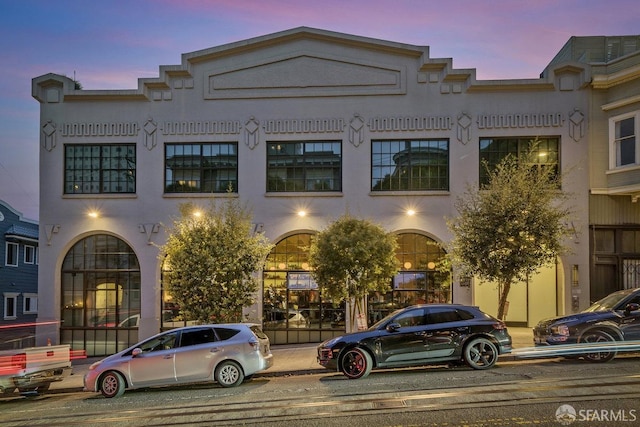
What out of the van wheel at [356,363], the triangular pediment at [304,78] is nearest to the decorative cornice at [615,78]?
the triangular pediment at [304,78]

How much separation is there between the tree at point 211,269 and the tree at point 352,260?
200 cm

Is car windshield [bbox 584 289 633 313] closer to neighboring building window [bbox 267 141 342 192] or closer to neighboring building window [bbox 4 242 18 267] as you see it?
neighboring building window [bbox 267 141 342 192]

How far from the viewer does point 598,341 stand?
12781mm

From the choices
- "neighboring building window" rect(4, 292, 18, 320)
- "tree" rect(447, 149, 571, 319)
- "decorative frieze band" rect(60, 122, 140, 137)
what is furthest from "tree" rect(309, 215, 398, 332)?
"neighboring building window" rect(4, 292, 18, 320)

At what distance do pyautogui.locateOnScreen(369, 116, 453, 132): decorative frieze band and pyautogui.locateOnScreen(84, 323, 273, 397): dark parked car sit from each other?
31.6 ft

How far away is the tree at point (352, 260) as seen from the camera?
633 inches

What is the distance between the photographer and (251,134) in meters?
20.2

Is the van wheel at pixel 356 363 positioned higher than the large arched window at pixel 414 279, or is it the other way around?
the large arched window at pixel 414 279

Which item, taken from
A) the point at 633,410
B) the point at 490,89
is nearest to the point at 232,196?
the point at 490,89

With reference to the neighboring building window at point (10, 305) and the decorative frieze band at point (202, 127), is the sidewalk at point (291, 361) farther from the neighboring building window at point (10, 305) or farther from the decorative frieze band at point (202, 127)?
the neighboring building window at point (10, 305)

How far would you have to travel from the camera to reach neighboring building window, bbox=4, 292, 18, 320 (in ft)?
104

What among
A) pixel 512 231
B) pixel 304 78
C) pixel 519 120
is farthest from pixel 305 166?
pixel 512 231

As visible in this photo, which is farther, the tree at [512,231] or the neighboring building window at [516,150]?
the neighboring building window at [516,150]

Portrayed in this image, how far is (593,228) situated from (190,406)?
47.8 ft
